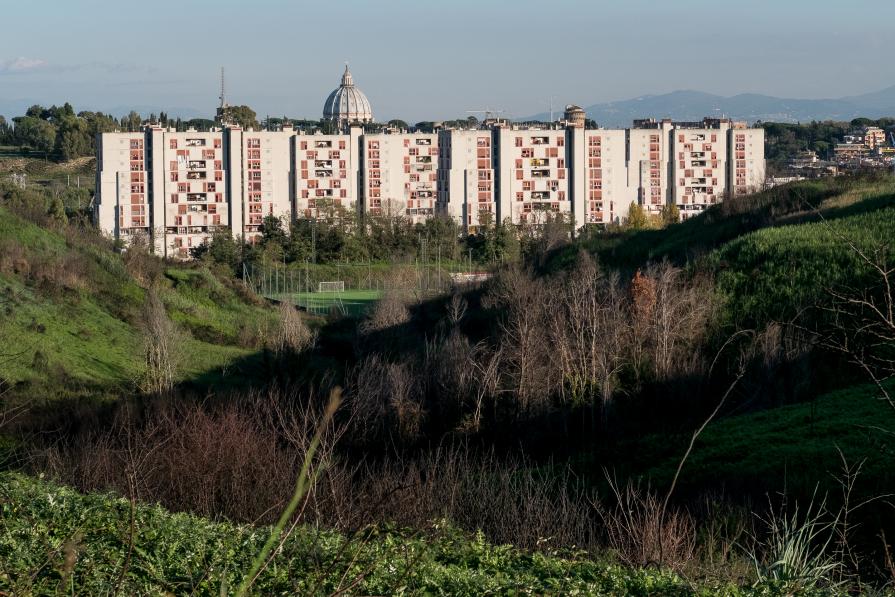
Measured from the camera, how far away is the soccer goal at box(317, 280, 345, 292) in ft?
158

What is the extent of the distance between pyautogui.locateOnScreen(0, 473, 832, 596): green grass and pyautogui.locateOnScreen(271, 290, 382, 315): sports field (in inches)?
1170

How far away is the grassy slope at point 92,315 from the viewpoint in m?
21.3

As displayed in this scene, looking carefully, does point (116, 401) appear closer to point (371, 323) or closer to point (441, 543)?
point (371, 323)

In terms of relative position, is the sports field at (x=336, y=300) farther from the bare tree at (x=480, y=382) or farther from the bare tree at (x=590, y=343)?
the bare tree at (x=480, y=382)

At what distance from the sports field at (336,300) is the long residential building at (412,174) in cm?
847

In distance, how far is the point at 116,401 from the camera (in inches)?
751

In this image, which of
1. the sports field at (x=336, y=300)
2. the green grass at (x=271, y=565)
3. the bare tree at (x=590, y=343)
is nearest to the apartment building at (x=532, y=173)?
the sports field at (x=336, y=300)

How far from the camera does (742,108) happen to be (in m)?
154

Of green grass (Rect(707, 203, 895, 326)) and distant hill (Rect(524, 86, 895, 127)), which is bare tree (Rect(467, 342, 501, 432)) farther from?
distant hill (Rect(524, 86, 895, 127))

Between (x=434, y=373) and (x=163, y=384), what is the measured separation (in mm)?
4817

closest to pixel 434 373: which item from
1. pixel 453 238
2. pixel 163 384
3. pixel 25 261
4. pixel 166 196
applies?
pixel 163 384

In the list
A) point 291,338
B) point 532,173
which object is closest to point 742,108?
point 532,173

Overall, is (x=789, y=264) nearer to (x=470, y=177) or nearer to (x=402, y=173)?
(x=470, y=177)

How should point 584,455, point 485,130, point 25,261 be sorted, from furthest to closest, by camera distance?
point 485,130 < point 25,261 < point 584,455
